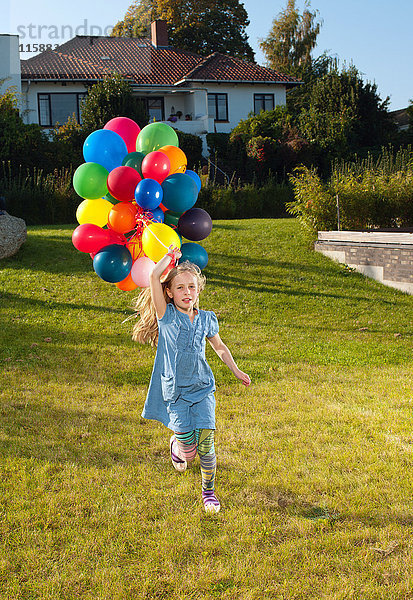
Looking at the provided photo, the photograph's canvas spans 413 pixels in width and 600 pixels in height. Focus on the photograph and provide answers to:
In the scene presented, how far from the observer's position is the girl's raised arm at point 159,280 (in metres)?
3.79

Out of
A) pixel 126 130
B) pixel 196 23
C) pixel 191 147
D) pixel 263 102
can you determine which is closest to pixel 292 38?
pixel 196 23

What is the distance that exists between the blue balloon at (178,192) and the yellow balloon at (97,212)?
1.65 ft

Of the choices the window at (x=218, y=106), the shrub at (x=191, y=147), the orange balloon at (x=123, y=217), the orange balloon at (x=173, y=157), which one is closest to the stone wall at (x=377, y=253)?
the orange balloon at (x=173, y=157)

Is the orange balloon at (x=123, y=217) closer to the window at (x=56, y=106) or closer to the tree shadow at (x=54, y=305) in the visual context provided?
the tree shadow at (x=54, y=305)

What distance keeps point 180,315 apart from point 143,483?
1.26 metres

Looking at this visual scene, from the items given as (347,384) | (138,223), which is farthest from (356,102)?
(138,223)

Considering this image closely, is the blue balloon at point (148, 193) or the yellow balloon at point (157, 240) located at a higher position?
the blue balloon at point (148, 193)

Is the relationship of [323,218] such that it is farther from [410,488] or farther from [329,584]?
[329,584]

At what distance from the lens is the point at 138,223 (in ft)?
13.8

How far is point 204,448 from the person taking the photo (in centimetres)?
387

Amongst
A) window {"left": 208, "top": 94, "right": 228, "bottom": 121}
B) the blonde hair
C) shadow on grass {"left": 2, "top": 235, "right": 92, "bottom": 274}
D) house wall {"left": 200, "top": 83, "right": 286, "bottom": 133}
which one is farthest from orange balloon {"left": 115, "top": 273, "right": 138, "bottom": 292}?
window {"left": 208, "top": 94, "right": 228, "bottom": 121}

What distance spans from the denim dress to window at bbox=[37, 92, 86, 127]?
28318 millimetres

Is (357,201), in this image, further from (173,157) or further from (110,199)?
(110,199)

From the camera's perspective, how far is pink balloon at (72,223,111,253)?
4.22 metres
